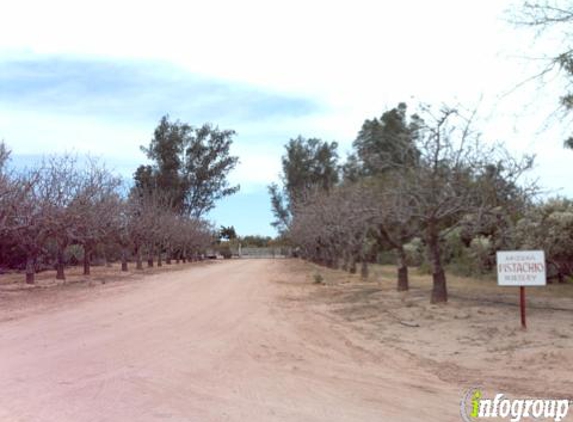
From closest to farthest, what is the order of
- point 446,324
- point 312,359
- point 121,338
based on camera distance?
1. point 312,359
2. point 121,338
3. point 446,324

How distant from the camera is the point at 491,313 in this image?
1559cm

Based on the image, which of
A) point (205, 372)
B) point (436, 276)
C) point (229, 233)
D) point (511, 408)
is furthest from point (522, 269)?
point (229, 233)

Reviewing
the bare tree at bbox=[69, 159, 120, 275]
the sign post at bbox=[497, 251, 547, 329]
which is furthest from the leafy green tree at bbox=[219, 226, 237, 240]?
the sign post at bbox=[497, 251, 547, 329]

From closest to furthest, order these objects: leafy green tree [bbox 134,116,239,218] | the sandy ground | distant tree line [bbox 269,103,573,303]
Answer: the sandy ground, distant tree line [bbox 269,103,573,303], leafy green tree [bbox 134,116,239,218]

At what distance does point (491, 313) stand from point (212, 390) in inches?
371

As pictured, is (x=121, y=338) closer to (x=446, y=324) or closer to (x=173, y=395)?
(x=173, y=395)

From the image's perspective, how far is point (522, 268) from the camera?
12.8m

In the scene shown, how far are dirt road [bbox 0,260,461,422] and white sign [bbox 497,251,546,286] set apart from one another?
3119 millimetres

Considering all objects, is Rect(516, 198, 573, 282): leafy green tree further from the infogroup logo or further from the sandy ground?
the infogroup logo

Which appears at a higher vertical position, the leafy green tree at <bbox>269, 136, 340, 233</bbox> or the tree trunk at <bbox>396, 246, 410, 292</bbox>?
the leafy green tree at <bbox>269, 136, 340, 233</bbox>

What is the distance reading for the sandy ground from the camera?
7.35 m

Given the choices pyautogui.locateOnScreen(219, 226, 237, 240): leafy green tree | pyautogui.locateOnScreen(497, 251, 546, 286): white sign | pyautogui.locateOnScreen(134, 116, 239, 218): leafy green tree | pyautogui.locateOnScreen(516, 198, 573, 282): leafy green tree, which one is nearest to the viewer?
pyautogui.locateOnScreen(497, 251, 546, 286): white sign

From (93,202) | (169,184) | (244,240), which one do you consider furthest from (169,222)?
(244,240)

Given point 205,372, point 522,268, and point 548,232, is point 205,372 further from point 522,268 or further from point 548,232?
point 548,232
